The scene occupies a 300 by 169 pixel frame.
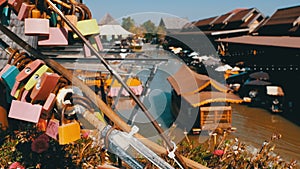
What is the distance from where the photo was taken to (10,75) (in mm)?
2684

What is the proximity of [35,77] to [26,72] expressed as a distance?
0.10 metres

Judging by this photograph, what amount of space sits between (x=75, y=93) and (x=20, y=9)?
0.75m

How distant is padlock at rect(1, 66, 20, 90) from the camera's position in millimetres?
2682

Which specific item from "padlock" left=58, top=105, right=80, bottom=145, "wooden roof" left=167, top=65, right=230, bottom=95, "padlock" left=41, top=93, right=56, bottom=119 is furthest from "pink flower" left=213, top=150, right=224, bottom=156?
"wooden roof" left=167, top=65, right=230, bottom=95

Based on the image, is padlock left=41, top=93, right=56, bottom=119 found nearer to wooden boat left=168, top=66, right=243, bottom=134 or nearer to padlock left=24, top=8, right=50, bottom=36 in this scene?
padlock left=24, top=8, right=50, bottom=36

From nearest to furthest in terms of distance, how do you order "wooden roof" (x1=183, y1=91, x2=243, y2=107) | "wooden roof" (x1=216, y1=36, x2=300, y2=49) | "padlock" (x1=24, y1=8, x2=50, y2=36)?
1. "padlock" (x1=24, y1=8, x2=50, y2=36)
2. "wooden roof" (x1=183, y1=91, x2=243, y2=107)
3. "wooden roof" (x1=216, y1=36, x2=300, y2=49)

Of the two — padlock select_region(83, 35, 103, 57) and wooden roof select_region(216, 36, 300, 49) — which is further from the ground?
padlock select_region(83, 35, 103, 57)

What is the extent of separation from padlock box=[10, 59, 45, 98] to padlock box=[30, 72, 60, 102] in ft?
0.42

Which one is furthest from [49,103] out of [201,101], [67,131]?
[201,101]

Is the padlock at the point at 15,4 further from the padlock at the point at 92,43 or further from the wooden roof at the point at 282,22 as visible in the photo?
the wooden roof at the point at 282,22

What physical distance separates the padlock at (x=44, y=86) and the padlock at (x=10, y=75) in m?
0.29

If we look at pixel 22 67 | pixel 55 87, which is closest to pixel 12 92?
pixel 22 67

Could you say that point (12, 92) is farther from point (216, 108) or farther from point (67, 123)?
point (216, 108)

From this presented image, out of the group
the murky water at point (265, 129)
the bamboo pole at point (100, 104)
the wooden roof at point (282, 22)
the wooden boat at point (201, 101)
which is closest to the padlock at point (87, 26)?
the bamboo pole at point (100, 104)
